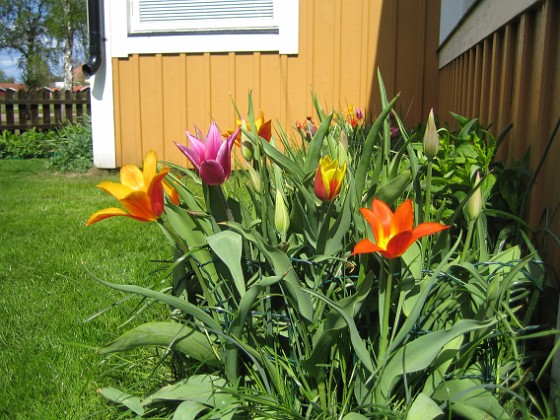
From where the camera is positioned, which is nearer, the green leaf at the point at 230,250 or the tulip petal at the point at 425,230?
the tulip petal at the point at 425,230

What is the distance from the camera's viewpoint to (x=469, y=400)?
4.39 ft

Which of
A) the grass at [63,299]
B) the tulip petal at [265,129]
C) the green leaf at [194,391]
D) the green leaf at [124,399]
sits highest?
the tulip petal at [265,129]

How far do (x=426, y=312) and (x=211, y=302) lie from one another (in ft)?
1.69

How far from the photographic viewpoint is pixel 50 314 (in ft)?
8.77

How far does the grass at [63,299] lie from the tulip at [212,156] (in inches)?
12.4

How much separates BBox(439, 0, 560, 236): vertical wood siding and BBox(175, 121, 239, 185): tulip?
0.81 meters

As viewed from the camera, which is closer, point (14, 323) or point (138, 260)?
point (14, 323)

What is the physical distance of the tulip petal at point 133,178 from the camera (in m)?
1.45

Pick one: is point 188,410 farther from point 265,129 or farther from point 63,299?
point 63,299

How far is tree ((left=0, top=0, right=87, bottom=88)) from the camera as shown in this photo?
40.4 metres

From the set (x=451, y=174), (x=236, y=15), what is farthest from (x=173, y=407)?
(x=236, y=15)

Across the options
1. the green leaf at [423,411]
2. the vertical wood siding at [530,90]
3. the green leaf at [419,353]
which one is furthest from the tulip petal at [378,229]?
the vertical wood siding at [530,90]

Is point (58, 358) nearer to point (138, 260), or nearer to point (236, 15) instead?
point (138, 260)

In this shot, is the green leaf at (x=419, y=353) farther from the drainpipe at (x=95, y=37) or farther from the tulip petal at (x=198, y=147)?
the drainpipe at (x=95, y=37)
